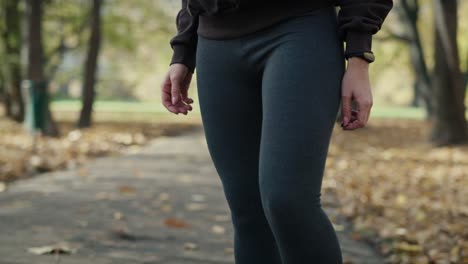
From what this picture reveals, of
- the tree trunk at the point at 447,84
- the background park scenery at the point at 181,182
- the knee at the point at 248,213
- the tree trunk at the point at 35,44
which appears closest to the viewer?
the knee at the point at 248,213

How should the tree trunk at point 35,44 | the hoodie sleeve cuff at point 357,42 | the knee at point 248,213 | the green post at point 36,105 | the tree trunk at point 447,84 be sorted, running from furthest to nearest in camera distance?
1. the tree trunk at point 35,44
2. the green post at point 36,105
3. the tree trunk at point 447,84
4. the knee at point 248,213
5. the hoodie sleeve cuff at point 357,42

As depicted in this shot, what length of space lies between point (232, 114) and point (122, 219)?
10.8 ft

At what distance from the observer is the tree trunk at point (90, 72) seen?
1688 centimetres

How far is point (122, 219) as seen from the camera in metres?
5.27

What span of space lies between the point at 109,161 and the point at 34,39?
15.1 feet

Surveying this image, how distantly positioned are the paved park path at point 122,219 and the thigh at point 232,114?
1.86 meters

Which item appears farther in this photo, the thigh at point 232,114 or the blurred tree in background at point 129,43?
the blurred tree in background at point 129,43

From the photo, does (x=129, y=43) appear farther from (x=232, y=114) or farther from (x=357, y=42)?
(x=357, y=42)

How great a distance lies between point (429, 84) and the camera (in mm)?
18781

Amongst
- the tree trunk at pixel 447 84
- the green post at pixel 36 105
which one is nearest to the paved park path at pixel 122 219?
the green post at pixel 36 105

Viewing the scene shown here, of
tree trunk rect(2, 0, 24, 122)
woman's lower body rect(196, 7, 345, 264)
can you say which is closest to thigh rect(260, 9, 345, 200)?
woman's lower body rect(196, 7, 345, 264)

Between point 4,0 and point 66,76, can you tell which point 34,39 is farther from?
point 66,76

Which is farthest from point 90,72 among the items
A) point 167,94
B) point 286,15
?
point 286,15

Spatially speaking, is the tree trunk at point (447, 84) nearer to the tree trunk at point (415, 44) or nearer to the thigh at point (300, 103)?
the tree trunk at point (415, 44)
